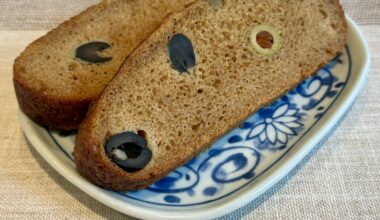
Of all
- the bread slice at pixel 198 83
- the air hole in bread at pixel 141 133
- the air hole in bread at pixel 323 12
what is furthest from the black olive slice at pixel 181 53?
the air hole in bread at pixel 323 12

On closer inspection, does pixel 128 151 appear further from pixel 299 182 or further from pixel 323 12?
pixel 323 12

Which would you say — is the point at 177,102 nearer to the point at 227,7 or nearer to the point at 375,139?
the point at 227,7

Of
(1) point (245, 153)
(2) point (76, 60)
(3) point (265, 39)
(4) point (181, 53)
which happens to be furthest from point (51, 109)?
(3) point (265, 39)

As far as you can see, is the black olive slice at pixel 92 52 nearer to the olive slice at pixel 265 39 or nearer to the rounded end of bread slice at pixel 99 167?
the rounded end of bread slice at pixel 99 167

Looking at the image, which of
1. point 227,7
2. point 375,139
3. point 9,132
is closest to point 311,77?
point 375,139

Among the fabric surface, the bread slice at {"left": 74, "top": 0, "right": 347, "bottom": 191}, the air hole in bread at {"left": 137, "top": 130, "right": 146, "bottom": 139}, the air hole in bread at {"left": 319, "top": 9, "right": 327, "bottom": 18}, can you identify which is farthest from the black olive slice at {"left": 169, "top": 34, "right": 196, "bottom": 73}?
the air hole in bread at {"left": 319, "top": 9, "right": 327, "bottom": 18}

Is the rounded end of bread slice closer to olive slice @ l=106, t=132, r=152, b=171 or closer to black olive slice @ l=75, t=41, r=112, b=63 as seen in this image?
olive slice @ l=106, t=132, r=152, b=171
